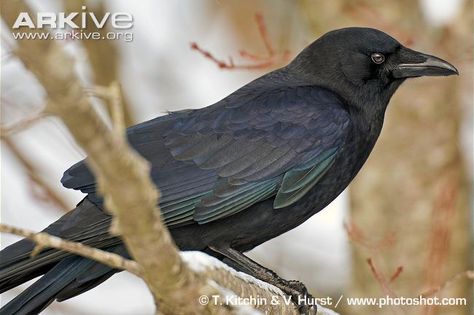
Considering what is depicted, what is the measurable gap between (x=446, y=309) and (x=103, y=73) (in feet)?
9.54

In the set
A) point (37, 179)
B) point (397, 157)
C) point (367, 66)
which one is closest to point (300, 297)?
point (367, 66)

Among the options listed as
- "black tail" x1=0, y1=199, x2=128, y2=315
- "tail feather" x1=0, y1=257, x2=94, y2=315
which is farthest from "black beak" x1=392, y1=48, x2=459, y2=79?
"tail feather" x1=0, y1=257, x2=94, y2=315

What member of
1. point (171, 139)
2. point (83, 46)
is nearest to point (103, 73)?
point (83, 46)

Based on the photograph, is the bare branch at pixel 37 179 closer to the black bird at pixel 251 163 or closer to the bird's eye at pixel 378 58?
the black bird at pixel 251 163

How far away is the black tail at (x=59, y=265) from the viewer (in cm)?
443

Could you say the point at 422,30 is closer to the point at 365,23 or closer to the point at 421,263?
the point at 365,23

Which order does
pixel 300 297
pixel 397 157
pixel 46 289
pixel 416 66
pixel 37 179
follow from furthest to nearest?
pixel 397 157, pixel 37 179, pixel 416 66, pixel 300 297, pixel 46 289

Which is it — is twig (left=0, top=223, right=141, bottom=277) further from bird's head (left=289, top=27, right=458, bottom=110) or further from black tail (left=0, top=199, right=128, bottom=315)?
bird's head (left=289, top=27, right=458, bottom=110)

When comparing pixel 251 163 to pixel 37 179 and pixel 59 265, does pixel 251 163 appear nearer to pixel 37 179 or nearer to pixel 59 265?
pixel 59 265

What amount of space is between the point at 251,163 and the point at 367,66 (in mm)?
931

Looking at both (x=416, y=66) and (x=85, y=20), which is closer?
(x=416, y=66)

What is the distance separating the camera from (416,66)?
5.30 metres

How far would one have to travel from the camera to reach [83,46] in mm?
6770

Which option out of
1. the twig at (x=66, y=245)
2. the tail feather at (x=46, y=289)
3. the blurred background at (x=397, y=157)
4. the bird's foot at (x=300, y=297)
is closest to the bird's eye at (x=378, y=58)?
the blurred background at (x=397, y=157)
